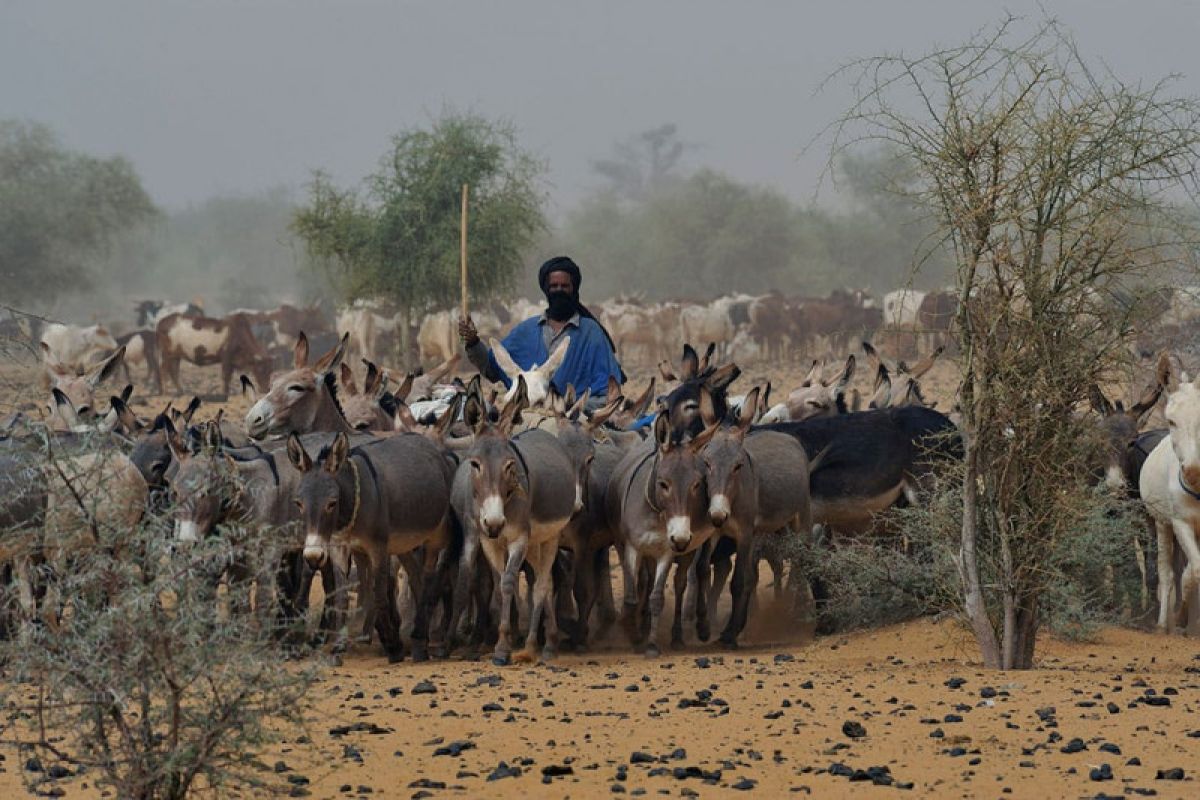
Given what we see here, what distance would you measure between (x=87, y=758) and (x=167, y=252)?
147 metres

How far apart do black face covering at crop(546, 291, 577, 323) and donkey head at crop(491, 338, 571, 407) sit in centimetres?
40

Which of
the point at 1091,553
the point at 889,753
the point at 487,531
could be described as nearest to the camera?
the point at 889,753

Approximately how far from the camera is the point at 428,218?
37.2 meters

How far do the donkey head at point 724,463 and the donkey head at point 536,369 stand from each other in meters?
1.59

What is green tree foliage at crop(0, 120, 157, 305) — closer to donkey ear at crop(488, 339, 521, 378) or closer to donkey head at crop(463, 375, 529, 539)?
donkey ear at crop(488, 339, 521, 378)

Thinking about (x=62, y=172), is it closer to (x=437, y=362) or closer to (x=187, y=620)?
(x=437, y=362)

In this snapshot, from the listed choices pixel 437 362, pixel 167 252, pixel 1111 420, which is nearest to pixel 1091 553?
pixel 1111 420

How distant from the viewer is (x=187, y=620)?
21.2 ft

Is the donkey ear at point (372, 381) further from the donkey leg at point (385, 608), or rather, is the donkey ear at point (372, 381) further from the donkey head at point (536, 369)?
the donkey leg at point (385, 608)

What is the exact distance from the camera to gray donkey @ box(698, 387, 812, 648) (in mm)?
12195

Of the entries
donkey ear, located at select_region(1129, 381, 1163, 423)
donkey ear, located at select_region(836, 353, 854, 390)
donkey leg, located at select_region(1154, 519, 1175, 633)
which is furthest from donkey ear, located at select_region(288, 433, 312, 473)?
donkey ear, located at select_region(836, 353, 854, 390)

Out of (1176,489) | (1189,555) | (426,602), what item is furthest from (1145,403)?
(426,602)

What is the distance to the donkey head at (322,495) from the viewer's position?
10.8 m

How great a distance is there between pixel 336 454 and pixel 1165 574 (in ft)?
19.8
